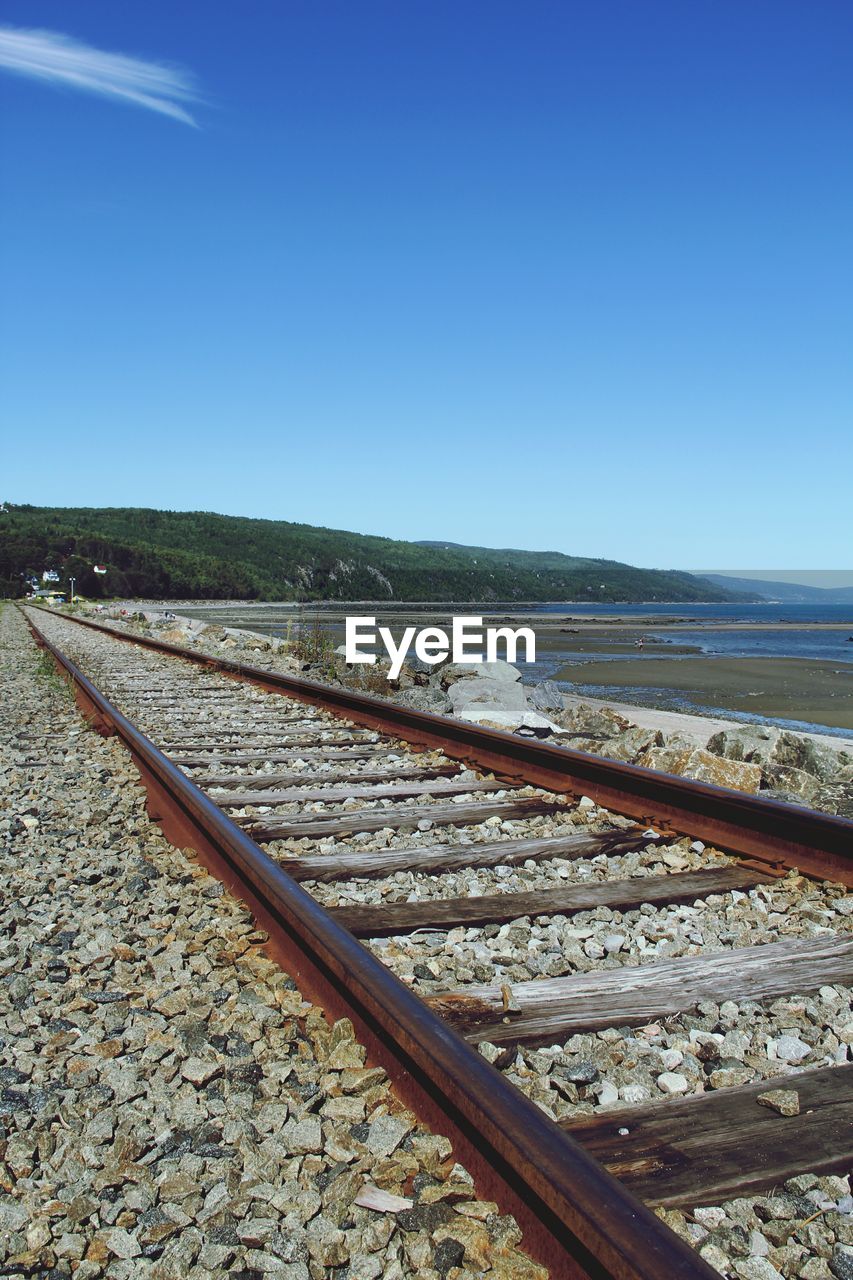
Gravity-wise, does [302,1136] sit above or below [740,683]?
above

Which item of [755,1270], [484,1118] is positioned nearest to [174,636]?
[484,1118]

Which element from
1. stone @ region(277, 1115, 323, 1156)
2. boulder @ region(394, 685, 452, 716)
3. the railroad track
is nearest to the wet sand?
boulder @ region(394, 685, 452, 716)

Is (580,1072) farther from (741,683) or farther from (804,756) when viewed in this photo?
(741,683)

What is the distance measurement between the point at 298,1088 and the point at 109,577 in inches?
4194

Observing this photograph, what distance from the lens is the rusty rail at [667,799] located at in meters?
3.79

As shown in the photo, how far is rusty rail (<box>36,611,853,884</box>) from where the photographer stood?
A: 379 centimetres

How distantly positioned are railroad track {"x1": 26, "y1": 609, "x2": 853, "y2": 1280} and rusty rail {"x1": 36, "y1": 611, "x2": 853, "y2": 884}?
0.01 meters

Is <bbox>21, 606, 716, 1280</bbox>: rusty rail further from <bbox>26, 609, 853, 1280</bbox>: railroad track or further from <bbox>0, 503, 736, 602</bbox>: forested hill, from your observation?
<bbox>0, 503, 736, 602</bbox>: forested hill

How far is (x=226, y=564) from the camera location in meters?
127

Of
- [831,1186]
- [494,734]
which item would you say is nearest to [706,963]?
[831,1186]

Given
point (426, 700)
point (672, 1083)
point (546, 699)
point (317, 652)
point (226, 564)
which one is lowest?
point (546, 699)

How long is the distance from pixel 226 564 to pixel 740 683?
110 metres

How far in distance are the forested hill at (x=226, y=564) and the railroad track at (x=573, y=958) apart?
292 ft

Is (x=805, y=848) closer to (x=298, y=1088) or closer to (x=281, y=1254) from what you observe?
(x=298, y=1088)
